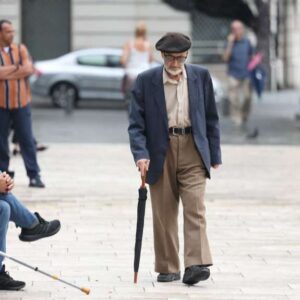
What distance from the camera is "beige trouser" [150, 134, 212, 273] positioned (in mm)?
8570

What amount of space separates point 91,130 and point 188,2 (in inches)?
547

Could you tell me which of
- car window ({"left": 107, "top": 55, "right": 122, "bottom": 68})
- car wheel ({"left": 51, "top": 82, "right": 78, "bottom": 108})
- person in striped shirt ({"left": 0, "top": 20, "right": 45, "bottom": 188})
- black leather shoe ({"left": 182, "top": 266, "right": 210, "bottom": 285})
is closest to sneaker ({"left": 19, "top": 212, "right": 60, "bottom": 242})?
black leather shoe ({"left": 182, "top": 266, "right": 210, "bottom": 285})

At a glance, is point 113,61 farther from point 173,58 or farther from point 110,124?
point 173,58

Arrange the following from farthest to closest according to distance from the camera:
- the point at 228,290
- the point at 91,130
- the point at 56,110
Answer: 1. the point at 56,110
2. the point at 91,130
3. the point at 228,290

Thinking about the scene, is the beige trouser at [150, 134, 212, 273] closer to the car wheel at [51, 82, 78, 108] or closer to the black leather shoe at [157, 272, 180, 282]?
the black leather shoe at [157, 272, 180, 282]

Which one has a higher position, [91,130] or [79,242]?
[79,242]

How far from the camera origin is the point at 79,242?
33.9 feet

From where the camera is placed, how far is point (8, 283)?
8266 millimetres

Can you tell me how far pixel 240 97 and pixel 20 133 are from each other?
28.4 ft

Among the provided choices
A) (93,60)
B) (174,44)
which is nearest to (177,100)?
(174,44)

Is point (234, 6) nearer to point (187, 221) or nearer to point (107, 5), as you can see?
Result: point (107, 5)

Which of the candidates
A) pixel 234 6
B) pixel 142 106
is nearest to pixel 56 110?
pixel 234 6

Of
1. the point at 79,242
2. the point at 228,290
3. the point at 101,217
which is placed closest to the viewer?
the point at 228,290

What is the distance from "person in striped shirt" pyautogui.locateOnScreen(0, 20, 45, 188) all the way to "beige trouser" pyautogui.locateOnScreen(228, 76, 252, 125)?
8.01 meters
